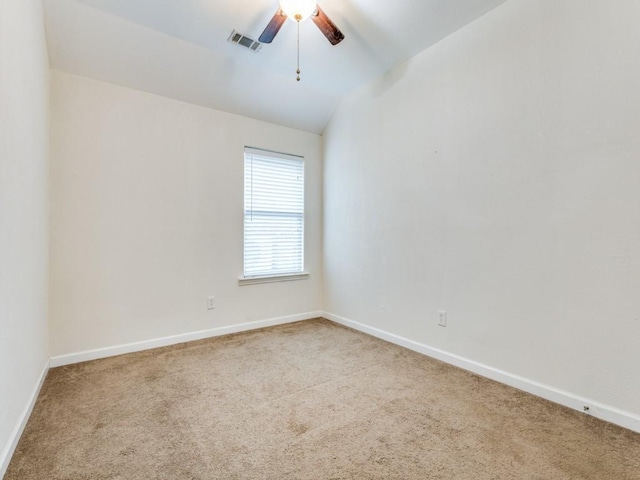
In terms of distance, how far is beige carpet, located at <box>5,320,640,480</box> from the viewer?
1487 millimetres

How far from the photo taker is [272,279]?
3.86 meters

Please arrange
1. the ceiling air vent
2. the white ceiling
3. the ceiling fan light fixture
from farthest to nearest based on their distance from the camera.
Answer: the ceiling air vent < the white ceiling < the ceiling fan light fixture

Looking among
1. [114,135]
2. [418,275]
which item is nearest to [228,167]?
[114,135]

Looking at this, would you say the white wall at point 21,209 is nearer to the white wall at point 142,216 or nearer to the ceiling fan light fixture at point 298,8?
the white wall at point 142,216

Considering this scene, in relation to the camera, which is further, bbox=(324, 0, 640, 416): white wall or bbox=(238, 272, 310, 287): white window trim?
bbox=(238, 272, 310, 287): white window trim

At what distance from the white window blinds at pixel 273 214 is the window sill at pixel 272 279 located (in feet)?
0.15

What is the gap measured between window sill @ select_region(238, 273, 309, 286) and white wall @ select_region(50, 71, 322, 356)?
Result: 6 cm

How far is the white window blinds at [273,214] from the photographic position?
3.71 metres

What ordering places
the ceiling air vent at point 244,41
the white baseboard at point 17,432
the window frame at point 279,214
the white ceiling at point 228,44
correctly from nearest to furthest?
the white baseboard at point 17,432
the white ceiling at point 228,44
the ceiling air vent at point 244,41
the window frame at point 279,214

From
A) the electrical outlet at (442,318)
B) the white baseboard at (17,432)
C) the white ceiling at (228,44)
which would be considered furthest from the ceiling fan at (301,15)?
the white baseboard at (17,432)

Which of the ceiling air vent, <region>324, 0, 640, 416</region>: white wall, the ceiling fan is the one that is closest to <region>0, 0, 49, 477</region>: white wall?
the ceiling air vent

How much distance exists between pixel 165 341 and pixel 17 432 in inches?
59.2

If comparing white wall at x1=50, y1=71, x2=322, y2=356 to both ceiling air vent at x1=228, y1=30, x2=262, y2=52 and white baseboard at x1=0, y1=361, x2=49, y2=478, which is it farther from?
ceiling air vent at x1=228, y1=30, x2=262, y2=52

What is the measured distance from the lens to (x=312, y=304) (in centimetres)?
423
